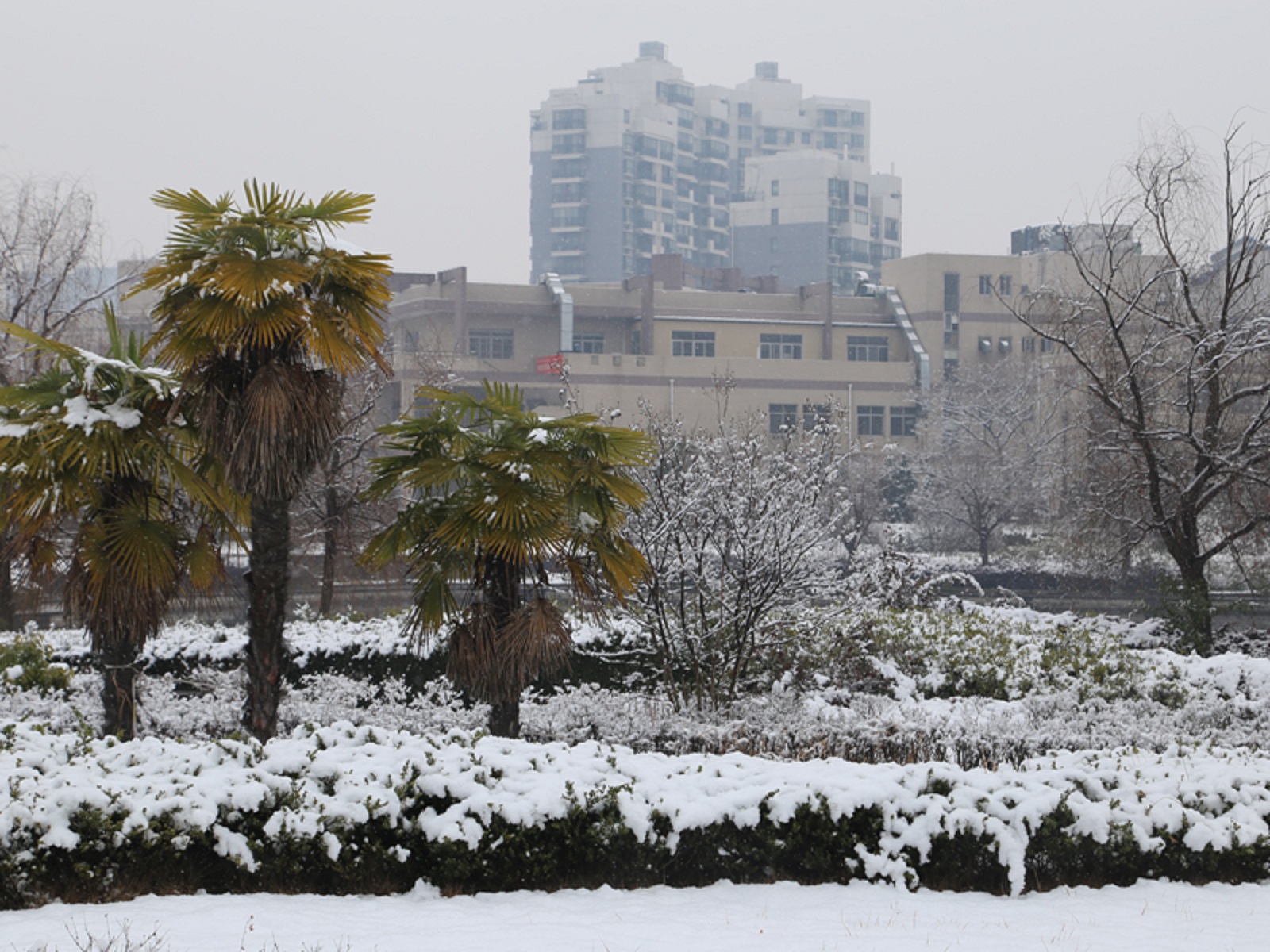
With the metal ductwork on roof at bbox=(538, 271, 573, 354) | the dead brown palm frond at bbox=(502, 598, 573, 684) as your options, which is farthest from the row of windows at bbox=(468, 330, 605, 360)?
the dead brown palm frond at bbox=(502, 598, 573, 684)

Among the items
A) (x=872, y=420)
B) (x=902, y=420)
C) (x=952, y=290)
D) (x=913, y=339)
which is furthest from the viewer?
(x=952, y=290)

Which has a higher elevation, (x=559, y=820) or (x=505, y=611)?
(x=505, y=611)

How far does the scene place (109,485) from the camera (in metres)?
9.03

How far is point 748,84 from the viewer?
6555 inches

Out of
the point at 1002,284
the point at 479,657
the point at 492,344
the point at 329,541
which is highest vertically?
the point at 1002,284

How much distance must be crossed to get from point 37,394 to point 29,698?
14.3 feet

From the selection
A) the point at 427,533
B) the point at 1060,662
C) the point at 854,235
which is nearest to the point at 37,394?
the point at 427,533

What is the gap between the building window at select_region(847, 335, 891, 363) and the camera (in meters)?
67.1

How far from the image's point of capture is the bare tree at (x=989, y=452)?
→ 37281 millimetres

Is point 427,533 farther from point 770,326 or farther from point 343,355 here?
point 770,326

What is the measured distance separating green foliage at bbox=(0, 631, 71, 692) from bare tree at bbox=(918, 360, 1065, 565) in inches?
949

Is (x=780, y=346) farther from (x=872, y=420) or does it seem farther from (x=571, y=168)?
(x=571, y=168)

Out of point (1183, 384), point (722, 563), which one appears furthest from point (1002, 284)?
point (722, 563)

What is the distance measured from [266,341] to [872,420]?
182ft
